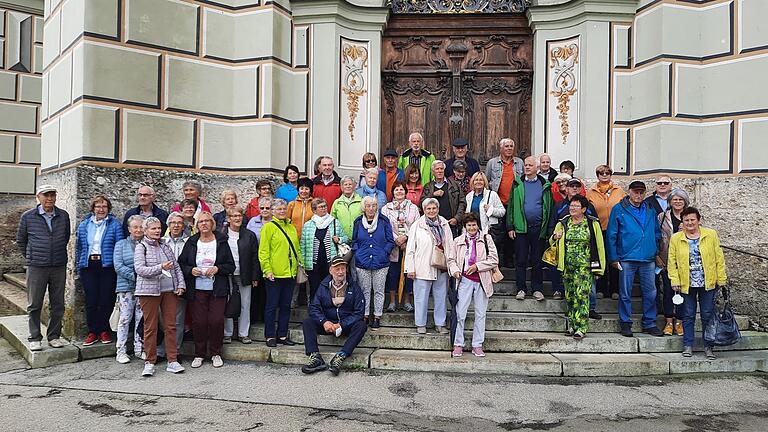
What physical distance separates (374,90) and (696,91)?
16.2 ft

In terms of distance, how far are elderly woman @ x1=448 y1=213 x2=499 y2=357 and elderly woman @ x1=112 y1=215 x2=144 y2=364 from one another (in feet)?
11.9

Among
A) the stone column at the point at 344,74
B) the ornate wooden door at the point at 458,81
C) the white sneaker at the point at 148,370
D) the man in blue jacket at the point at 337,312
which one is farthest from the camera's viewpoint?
the ornate wooden door at the point at 458,81

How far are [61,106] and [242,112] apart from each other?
255cm

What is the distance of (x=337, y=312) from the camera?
6.31 metres

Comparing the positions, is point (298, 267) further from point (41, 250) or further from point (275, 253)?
point (41, 250)

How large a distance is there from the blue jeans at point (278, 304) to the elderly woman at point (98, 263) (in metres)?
1.91

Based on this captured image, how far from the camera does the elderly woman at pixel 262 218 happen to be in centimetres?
693

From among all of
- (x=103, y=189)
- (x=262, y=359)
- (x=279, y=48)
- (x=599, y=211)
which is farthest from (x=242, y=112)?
(x=599, y=211)

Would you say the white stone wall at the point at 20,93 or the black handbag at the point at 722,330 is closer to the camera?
the black handbag at the point at 722,330

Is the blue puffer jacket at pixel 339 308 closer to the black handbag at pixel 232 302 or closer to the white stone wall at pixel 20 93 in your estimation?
the black handbag at pixel 232 302

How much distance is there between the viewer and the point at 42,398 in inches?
209

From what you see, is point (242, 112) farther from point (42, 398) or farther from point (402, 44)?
point (42, 398)

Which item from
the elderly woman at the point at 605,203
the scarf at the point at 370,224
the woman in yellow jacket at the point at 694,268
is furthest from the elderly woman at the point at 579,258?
the scarf at the point at 370,224

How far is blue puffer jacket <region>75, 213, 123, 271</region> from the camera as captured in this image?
6617mm
